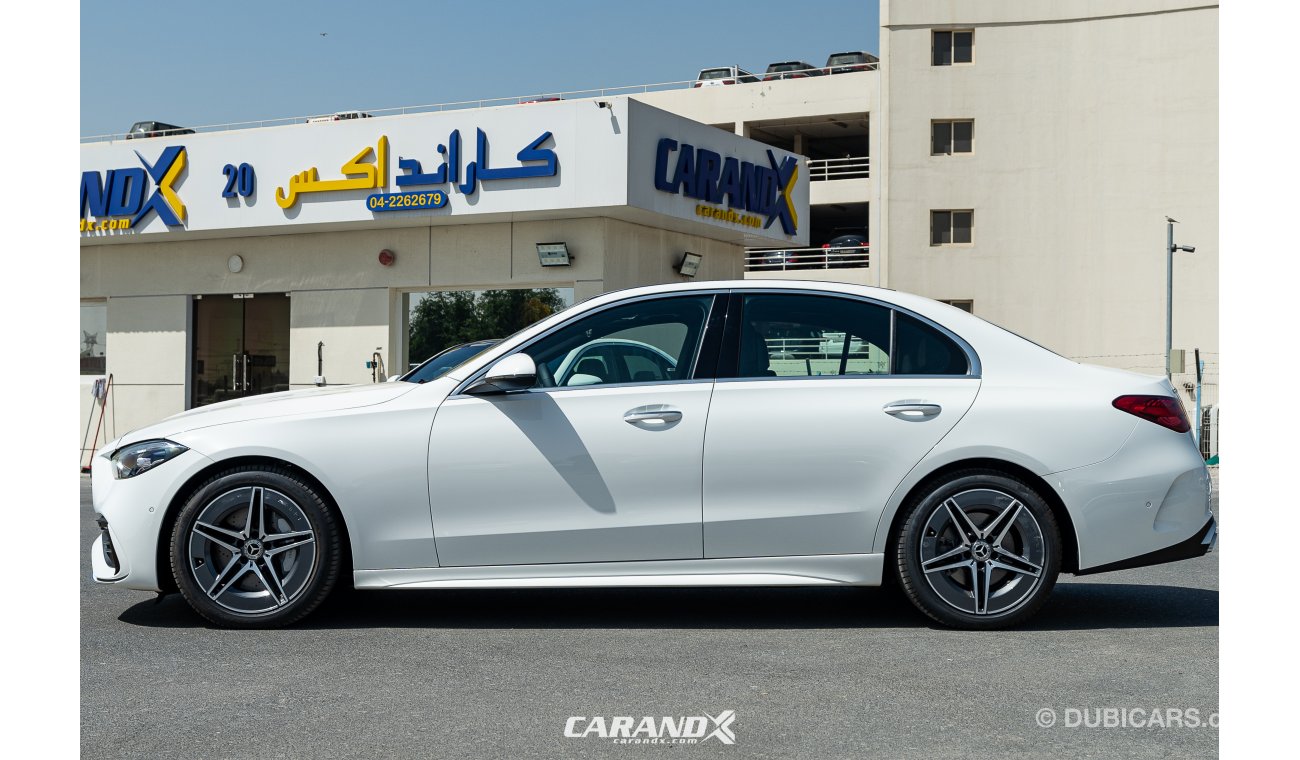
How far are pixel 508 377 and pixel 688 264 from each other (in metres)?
14.5

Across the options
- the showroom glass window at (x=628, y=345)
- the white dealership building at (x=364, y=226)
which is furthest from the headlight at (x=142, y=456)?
the white dealership building at (x=364, y=226)

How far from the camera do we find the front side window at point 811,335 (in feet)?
20.3

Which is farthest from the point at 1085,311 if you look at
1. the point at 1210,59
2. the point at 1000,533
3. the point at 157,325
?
the point at 1000,533

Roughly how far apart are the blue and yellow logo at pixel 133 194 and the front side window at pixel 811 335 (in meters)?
15.6

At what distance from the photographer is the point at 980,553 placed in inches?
234

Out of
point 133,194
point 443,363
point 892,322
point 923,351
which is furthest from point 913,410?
point 133,194

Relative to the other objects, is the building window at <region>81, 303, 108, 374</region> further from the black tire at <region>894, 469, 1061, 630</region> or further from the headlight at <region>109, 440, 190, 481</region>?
the black tire at <region>894, 469, 1061, 630</region>

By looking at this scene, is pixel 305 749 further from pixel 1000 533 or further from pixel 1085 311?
pixel 1085 311

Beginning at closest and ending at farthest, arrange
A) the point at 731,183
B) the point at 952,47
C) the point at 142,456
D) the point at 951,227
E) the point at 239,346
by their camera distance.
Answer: the point at 142,456
the point at 731,183
the point at 239,346
the point at 951,227
the point at 952,47

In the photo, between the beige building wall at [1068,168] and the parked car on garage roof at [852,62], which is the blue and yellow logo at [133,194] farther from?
the parked car on garage roof at [852,62]

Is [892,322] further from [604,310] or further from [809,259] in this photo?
[809,259]

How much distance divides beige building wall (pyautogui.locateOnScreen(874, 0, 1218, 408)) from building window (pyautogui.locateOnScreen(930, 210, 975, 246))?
326 millimetres

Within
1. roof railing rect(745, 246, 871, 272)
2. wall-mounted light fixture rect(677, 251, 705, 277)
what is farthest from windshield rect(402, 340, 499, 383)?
roof railing rect(745, 246, 871, 272)
